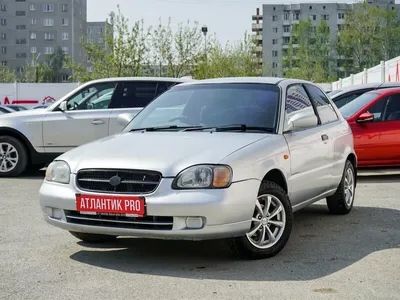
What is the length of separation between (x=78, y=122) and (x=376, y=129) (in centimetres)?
Result: 492

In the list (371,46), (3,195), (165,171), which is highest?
(371,46)

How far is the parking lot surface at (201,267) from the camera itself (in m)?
4.74

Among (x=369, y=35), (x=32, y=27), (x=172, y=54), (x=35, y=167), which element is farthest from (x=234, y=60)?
(x=32, y=27)

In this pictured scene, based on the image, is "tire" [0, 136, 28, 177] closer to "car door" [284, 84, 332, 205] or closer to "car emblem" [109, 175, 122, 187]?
"car door" [284, 84, 332, 205]

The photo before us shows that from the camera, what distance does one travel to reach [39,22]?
123812mm

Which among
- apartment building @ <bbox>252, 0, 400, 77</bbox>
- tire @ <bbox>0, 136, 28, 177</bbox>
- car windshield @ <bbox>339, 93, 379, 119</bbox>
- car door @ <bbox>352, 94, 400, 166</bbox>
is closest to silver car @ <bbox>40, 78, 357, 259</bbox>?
car door @ <bbox>352, 94, 400, 166</bbox>

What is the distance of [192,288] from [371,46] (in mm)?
91219

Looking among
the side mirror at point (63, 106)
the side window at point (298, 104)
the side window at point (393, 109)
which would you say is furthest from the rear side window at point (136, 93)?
the side window at point (298, 104)

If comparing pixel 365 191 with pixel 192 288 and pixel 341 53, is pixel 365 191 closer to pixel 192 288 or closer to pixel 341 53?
pixel 192 288

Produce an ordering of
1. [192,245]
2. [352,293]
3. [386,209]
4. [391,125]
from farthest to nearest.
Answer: [391,125] → [386,209] → [192,245] → [352,293]

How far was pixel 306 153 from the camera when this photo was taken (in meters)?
6.58

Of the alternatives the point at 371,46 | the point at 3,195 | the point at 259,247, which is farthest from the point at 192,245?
the point at 371,46

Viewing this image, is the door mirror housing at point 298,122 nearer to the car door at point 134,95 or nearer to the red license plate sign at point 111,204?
the red license plate sign at point 111,204

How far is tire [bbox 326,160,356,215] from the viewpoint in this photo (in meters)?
7.78
